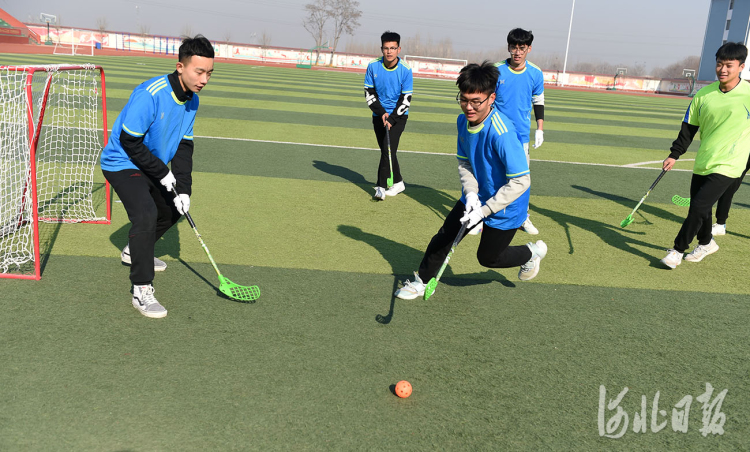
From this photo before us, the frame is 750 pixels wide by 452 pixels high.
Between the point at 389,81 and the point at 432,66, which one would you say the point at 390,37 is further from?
the point at 432,66

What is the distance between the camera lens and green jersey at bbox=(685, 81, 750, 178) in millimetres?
5527

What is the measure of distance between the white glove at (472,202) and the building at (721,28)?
7184cm

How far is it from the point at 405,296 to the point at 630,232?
389 centimetres

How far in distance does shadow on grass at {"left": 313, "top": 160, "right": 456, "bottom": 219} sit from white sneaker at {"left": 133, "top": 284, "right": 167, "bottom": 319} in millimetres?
4155

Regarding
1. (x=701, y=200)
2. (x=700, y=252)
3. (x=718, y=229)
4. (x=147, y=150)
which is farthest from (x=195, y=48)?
(x=718, y=229)

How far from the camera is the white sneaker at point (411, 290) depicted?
189 inches

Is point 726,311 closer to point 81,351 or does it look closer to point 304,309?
point 304,309

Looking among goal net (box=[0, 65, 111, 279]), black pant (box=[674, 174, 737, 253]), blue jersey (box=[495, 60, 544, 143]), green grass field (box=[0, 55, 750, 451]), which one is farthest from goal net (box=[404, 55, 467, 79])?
black pant (box=[674, 174, 737, 253])

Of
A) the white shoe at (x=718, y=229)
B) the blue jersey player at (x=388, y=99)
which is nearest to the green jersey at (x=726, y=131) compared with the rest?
the white shoe at (x=718, y=229)

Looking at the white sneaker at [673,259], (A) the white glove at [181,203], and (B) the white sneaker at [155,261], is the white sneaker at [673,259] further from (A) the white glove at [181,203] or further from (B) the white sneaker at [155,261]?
(B) the white sneaker at [155,261]

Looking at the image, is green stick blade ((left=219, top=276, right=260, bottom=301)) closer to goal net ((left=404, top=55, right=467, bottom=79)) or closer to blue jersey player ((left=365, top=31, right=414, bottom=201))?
blue jersey player ((left=365, top=31, right=414, bottom=201))

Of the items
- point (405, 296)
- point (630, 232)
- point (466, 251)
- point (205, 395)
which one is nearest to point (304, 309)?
point (405, 296)

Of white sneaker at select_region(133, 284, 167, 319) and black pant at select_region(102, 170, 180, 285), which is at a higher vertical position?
black pant at select_region(102, 170, 180, 285)

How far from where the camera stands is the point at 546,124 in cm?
1823
